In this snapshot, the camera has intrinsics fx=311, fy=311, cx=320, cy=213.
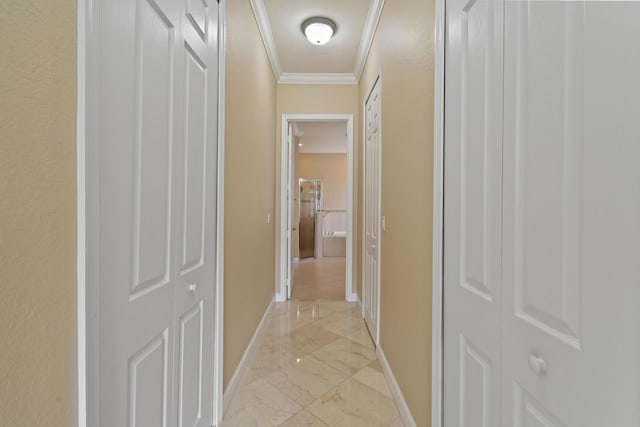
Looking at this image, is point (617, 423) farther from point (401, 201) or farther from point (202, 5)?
point (202, 5)

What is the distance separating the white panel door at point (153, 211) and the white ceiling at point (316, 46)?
50.5 inches

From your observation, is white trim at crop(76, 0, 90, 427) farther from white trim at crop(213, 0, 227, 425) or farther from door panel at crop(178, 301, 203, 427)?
white trim at crop(213, 0, 227, 425)

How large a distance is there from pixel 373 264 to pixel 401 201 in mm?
1136

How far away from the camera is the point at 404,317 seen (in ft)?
5.89

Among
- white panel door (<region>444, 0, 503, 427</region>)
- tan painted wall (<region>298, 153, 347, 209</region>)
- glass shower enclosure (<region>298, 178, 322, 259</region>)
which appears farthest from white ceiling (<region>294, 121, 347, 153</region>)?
white panel door (<region>444, 0, 503, 427</region>)

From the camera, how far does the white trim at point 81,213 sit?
27.7 inches

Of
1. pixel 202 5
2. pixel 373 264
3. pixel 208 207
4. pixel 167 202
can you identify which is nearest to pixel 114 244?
pixel 167 202

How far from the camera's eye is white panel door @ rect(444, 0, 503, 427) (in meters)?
0.91

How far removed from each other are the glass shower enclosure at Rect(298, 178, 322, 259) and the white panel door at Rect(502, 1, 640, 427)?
6293mm

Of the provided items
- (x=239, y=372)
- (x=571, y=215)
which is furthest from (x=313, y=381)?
(x=571, y=215)

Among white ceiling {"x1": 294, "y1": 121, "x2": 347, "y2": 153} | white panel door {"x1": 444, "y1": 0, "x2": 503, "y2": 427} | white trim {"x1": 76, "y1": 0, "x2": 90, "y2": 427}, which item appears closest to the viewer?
white trim {"x1": 76, "y1": 0, "x2": 90, "y2": 427}

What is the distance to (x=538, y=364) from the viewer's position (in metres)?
0.72

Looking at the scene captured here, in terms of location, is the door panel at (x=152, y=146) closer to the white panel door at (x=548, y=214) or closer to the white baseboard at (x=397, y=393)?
the white panel door at (x=548, y=214)

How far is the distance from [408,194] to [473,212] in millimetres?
704
